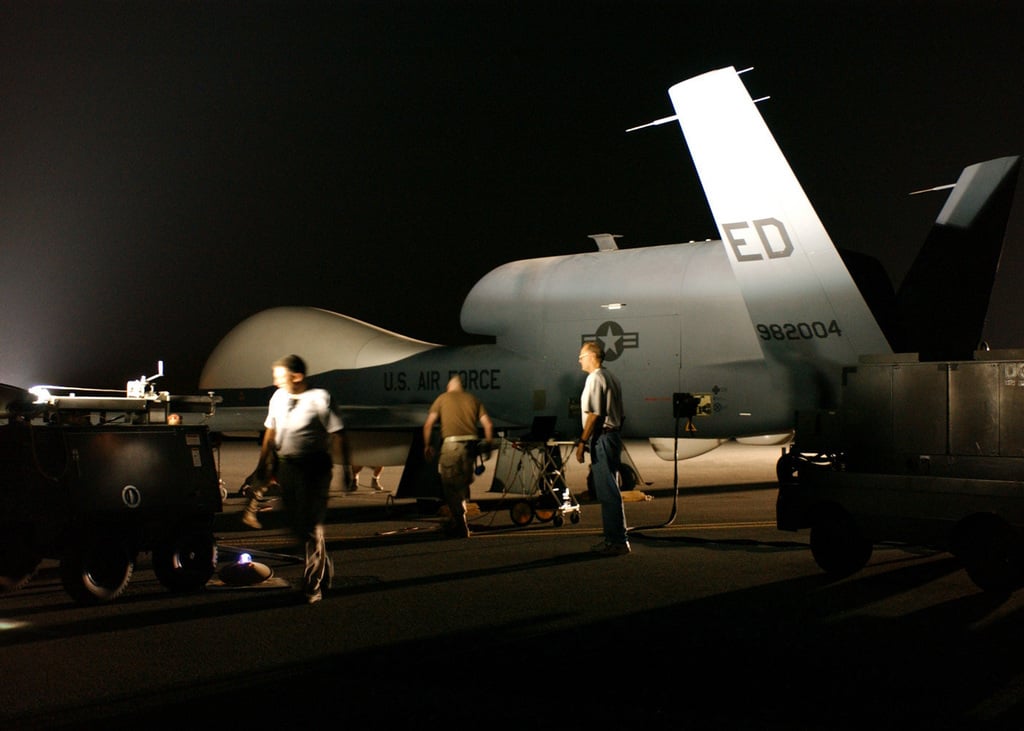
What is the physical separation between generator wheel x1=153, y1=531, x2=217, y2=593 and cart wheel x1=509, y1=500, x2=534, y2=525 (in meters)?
Answer: 4.91

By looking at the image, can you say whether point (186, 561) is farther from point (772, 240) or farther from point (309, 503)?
point (772, 240)

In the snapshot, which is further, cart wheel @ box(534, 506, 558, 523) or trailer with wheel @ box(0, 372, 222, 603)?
cart wheel @ box(534, 506, 558, 523)

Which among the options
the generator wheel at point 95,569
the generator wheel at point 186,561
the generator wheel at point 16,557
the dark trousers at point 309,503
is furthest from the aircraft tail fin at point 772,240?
the generator wheel at point 16,557

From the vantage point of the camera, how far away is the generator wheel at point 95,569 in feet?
24.2

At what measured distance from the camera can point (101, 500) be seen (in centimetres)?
746

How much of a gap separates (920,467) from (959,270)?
4.44 meters

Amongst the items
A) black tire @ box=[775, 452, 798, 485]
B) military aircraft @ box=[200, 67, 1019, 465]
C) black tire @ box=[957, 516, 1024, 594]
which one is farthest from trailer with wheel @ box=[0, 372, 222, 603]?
military aircraft @ box=[200, 67, 1019, 465]

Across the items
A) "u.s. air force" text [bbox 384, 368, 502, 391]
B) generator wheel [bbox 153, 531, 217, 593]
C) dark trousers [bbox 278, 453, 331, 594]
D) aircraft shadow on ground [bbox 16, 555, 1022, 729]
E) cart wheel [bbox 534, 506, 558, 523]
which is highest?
"u.s. air force" text [bbox 384, 368, 502, 391]

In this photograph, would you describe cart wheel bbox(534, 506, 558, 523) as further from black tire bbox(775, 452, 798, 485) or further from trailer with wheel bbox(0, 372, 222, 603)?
trailer with wheel bbox(0, 372, 222, 603)

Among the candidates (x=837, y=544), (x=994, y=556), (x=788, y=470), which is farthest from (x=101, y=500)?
(x=994, y=556)

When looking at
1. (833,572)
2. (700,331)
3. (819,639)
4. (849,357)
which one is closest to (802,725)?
(819,639)

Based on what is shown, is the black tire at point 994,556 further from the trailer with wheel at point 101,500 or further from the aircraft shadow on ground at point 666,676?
the trailer with wheel at point 101,500

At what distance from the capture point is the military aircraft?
10555 millimetres

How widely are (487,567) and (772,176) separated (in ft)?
14.8
